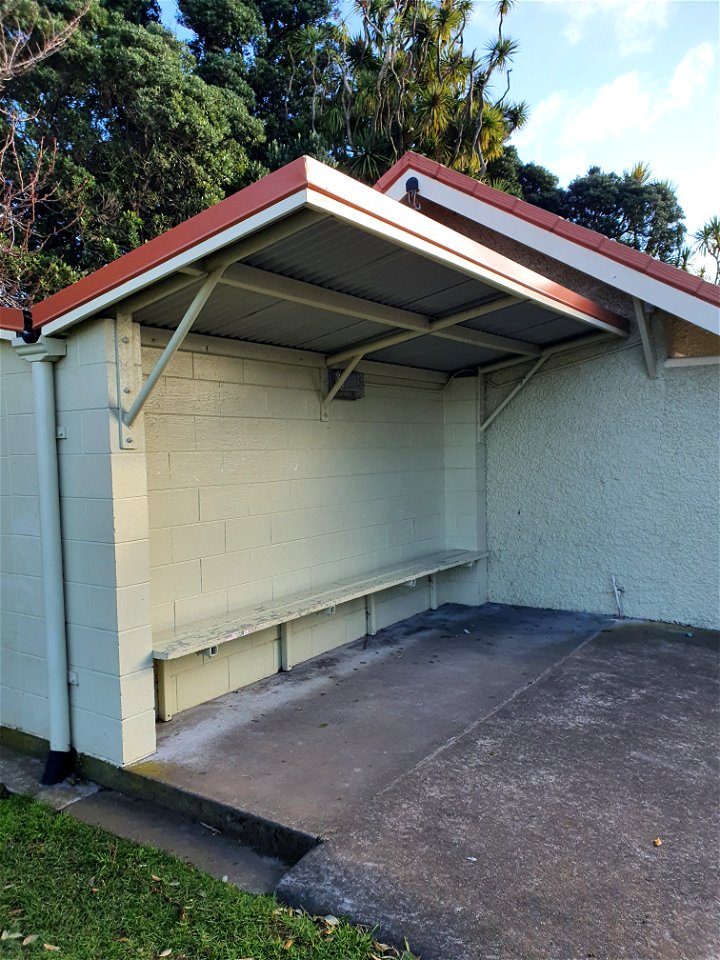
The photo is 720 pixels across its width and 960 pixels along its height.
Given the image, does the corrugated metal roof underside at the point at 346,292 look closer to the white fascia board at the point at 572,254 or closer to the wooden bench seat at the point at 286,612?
the white fascia board at the point at 572,254

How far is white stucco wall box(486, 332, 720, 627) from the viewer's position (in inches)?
232

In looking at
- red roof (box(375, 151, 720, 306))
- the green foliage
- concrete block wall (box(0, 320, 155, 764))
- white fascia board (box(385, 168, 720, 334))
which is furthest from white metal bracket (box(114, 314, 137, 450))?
the green foliage

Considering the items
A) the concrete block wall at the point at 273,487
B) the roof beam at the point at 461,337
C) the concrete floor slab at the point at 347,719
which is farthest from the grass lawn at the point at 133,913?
the roof beam at the point at 461,337

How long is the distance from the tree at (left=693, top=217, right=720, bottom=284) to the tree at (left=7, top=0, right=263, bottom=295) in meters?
11.7

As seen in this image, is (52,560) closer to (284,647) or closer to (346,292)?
(284,647)

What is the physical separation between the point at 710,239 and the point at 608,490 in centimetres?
1318

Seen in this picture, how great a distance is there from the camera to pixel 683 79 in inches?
210

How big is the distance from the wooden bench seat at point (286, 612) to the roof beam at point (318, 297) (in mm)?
2078

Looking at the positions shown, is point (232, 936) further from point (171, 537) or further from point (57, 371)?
point (57, 371)

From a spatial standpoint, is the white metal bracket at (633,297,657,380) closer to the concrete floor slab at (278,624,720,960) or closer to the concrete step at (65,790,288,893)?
the concrete floor slab at (278,624,720,960)

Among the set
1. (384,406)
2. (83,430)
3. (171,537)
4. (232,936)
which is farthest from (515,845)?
(384,406)

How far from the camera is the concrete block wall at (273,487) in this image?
423cm

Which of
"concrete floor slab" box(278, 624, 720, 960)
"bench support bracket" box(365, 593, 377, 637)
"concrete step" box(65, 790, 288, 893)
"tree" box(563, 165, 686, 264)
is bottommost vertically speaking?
"concrete step" box(65, 790, 288, 893)

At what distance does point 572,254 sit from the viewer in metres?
5.59
